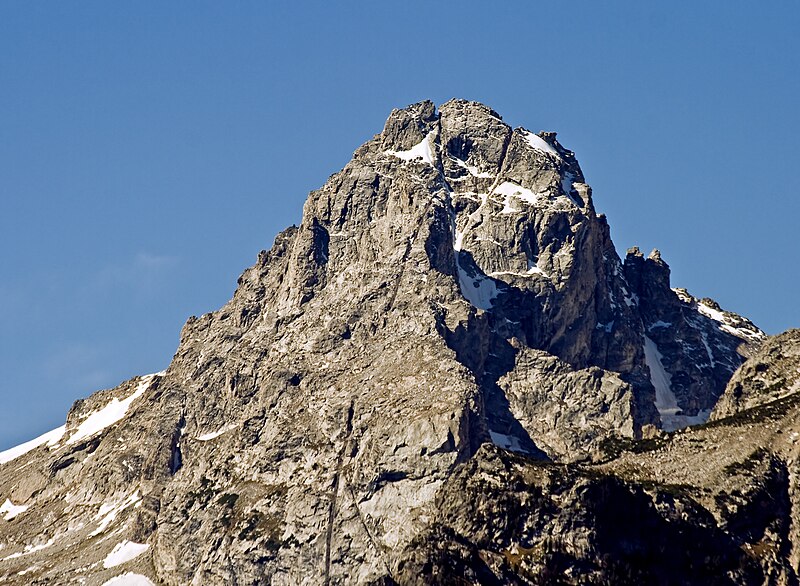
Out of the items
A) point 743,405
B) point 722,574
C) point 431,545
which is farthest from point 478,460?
point 743,405

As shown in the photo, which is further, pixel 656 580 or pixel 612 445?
pixel 612 445

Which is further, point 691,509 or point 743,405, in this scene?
point 743,405

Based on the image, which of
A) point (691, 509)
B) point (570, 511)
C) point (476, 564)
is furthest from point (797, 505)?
point (476, 564)

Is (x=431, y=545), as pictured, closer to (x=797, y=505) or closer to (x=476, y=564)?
(x=476, y=564)

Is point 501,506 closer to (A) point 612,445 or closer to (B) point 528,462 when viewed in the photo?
(B) point 528,462

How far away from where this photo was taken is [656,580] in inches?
5758

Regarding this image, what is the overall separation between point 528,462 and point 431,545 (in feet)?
66.6

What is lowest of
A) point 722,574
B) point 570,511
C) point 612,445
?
point 722,574

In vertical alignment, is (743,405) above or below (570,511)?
above

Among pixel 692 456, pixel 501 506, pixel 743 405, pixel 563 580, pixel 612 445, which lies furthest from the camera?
pixel 743 405

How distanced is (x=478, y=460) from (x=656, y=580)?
23.8m

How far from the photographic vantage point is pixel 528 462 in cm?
16425

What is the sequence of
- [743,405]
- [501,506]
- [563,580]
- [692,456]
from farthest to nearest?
[743,405], [692,456], [501,506], [563,580]

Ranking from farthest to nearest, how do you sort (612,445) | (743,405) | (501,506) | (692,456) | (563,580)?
(743,405) → (612,445) → (692,456) → (501,506) → (563,580)
